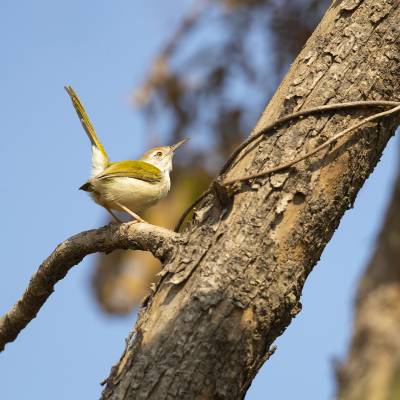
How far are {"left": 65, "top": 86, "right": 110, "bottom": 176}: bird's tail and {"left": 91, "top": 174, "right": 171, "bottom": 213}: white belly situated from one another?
41 cm

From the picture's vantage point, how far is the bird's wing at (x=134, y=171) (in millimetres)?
6191

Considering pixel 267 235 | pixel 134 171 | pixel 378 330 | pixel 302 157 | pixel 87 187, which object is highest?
pixel 134 171

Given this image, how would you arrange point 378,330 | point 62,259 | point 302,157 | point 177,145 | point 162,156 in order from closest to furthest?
point 378,330
point 302,157
point 62,259
point 162,156
point 177,145

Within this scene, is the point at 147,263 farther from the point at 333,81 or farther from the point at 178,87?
the point at 333,81

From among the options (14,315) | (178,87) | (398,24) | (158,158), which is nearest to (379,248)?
(398,24)

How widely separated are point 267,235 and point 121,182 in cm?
291

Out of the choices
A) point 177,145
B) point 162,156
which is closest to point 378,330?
point 162,156

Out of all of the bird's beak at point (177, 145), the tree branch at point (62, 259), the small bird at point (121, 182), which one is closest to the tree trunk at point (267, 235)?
the tree branch at point (62, 259)

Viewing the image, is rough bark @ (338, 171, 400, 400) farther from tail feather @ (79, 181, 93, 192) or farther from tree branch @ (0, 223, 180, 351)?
tail feather @ (79, 181, 93, 192)

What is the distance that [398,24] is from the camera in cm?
367

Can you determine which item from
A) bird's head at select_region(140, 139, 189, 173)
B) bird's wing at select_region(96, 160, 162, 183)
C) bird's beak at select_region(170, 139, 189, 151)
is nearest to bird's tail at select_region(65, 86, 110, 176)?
bird's wing at select_region(96, 160, 162, 183)

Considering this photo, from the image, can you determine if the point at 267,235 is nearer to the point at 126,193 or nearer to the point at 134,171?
the point at 126,193

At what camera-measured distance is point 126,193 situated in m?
6.09

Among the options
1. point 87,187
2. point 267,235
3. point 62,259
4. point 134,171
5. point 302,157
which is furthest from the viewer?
point 134,171
